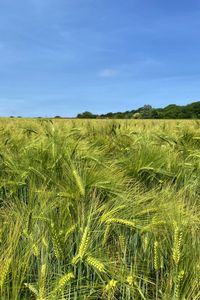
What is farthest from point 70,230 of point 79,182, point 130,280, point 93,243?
point 79,182

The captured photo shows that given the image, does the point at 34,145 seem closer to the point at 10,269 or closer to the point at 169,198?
the point at 169,198

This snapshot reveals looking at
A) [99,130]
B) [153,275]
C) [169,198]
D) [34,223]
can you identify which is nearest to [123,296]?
[153,275]

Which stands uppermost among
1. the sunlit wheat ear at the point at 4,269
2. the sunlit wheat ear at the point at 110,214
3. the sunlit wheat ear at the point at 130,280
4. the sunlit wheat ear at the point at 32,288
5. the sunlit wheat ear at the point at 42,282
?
the sunlit wheat ear at the point at 110,214

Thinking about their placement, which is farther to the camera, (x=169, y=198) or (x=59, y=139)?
(x=59, y=139)

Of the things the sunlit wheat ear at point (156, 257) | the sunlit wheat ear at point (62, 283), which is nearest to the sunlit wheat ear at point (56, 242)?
the sunlit wheat ear at point (62, 283)

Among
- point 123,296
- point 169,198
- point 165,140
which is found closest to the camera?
point 123,296

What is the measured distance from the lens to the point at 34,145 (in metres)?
3.73

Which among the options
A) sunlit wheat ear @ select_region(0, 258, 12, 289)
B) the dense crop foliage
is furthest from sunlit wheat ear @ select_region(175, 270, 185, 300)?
sunlit wheat ear @ select_region(0, 258, 12, 289)

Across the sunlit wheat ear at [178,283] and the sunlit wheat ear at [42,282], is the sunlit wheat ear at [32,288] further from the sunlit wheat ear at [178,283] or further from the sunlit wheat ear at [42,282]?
the sunlit wheat ear at [178,283]

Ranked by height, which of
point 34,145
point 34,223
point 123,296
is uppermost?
point 34,145

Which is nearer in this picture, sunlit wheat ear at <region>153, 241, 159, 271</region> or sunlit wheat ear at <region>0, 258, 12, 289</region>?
sunlit wheat ear at <region>0, 258, 12, 289</region>

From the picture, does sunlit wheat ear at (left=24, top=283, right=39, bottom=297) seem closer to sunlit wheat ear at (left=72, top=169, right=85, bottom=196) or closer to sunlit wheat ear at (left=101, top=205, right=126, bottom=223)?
sunlit wheat ear at (left=101, top=205, right=126, bottom=223)

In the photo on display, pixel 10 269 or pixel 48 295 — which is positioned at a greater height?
pixel 10 269

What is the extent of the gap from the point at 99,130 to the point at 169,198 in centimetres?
357
